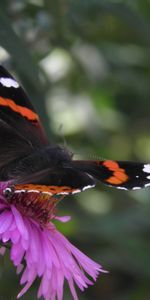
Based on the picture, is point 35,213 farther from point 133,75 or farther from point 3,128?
point 133,75

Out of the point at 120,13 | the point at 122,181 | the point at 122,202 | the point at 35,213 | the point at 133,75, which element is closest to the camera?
the point at 122,181

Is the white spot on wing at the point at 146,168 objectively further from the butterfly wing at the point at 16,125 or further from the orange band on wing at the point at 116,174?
the butterfly wing at the point at 16,125

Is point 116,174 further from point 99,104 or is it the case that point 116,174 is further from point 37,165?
point 99,104

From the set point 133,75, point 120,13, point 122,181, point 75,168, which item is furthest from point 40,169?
point 133,75

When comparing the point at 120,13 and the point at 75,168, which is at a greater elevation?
the point at 120,13

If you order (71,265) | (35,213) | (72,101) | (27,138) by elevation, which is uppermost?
(72,101)

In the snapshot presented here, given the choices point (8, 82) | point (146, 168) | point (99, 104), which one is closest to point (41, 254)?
point (146, 168)

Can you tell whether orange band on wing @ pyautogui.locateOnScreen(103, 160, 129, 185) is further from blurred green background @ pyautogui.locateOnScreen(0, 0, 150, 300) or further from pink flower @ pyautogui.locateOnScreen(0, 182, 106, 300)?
blurred green background @ pyautogui.locateOnScreen(0, 0, 150, 300)
